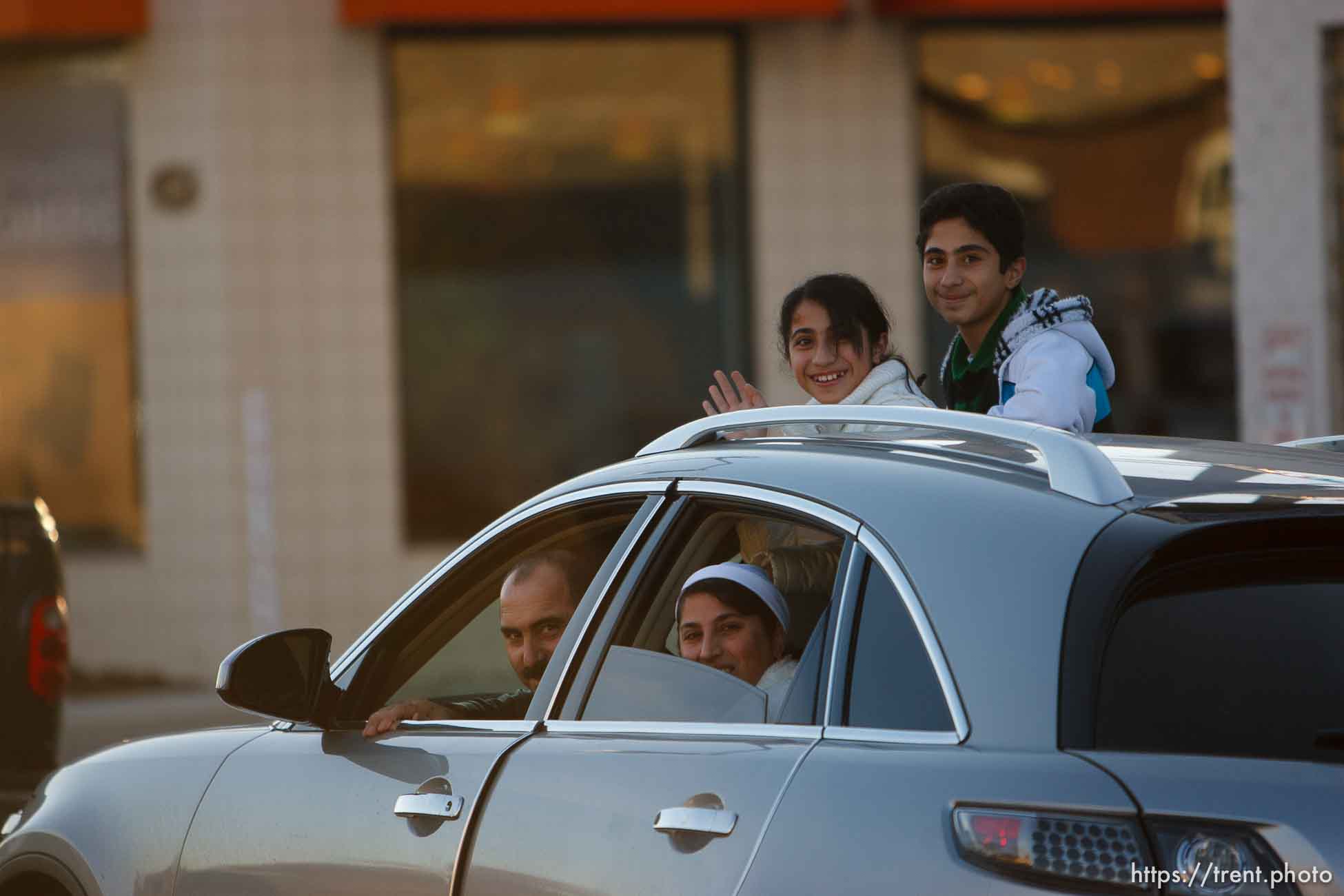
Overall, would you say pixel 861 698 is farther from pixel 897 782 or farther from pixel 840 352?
pixel 840 352

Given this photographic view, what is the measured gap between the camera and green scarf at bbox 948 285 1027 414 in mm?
4434

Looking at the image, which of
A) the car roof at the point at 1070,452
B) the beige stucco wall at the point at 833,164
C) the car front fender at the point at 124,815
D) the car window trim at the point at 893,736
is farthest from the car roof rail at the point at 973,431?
the beige stucco wall at the point at 833,164

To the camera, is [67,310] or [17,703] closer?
[17,703]

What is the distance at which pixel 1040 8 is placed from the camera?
557 inches

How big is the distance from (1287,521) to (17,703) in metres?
5.18

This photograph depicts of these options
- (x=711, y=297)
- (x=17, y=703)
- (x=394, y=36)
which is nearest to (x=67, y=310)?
(x=394, y=36)

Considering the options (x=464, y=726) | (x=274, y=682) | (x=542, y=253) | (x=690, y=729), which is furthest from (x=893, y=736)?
(x=542, y=253)

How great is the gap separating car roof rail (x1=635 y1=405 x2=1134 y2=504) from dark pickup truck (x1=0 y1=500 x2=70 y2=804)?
3.86m

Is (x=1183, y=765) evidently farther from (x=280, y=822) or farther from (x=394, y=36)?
(x=394, y=36)

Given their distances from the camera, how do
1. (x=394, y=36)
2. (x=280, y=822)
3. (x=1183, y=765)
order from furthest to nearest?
(x=394, y=36) → (x=280, y=822) → (x=1183, y=765)

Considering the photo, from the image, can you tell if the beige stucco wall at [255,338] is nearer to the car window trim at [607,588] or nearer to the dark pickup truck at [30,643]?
the dark pickup truck at [30,643]

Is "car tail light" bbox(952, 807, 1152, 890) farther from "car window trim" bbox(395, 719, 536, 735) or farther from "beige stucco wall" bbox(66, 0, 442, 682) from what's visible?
"beige stucco wall" bbox(66, 0, 442, 682)

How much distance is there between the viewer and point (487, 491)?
47.7 feet

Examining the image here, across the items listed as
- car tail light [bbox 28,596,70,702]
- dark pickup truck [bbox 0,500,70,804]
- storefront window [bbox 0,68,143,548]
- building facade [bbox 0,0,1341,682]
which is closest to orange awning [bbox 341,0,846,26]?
building facade [bbox 0,0,1341,682]
